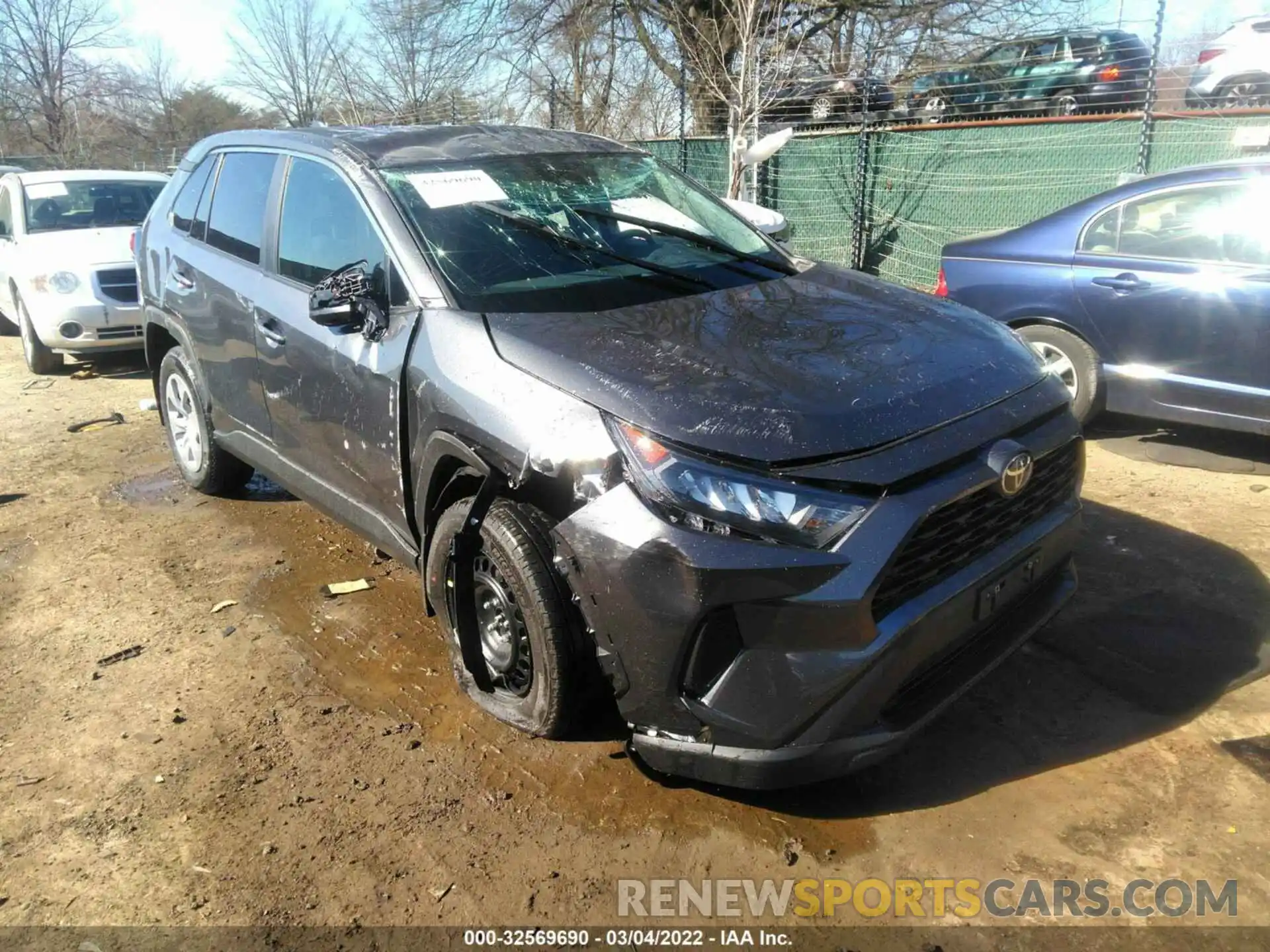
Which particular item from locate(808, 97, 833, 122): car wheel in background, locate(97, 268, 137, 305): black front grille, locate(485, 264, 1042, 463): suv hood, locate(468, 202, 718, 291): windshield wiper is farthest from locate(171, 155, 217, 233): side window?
locate(808, 97, 833, 122): car wheel in background

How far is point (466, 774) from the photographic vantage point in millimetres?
2992

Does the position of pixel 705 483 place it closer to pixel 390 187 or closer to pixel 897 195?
pixel 390 187

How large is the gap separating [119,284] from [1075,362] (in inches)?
294

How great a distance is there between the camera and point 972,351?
3021 millimetres

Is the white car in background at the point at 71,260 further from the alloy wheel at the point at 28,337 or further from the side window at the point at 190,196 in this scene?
the side window at the point at 190,196

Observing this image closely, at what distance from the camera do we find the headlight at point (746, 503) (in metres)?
2.36

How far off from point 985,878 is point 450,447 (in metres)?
1.90

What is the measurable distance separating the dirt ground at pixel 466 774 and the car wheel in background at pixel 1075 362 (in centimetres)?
133

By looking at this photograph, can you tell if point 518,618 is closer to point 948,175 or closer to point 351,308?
point 351,308

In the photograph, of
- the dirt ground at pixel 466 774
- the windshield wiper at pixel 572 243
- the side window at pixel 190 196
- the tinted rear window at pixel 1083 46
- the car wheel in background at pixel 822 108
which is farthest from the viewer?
the car wheel in background at pixel 822 108

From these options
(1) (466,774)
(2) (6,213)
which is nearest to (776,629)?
(1) (466,774)

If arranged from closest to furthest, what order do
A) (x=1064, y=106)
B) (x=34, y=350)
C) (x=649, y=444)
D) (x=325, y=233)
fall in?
(x=649, y=444) < (x=325, y=233) < (x=34, y=350) < (x=1064, y=106)

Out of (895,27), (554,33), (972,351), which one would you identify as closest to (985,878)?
(972,351)

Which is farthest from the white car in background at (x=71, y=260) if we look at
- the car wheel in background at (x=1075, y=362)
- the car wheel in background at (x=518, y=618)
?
the car wheel in background at (x=1075, y=362)
